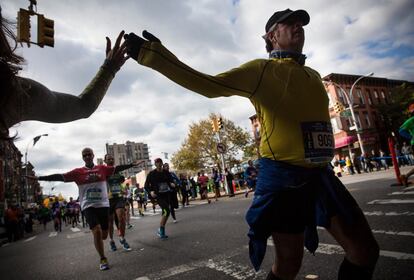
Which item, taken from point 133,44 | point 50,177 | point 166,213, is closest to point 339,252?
point 133,44

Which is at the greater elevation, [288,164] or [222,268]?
[288,164]

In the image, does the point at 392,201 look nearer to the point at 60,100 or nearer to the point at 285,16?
the point at 285,16

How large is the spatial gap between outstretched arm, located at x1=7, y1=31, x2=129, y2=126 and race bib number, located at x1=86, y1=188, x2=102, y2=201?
447 centimetres

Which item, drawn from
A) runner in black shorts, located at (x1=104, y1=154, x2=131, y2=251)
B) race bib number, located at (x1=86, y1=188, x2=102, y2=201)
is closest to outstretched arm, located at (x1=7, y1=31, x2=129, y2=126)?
race bib number, located at (x1=86, y1=188, x2=102, y2=201)

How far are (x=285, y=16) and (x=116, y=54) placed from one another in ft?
4.47

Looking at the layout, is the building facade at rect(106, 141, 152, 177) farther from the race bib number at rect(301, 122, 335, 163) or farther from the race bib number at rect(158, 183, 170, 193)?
the race bib number at rect(301, 122, 335, 163)

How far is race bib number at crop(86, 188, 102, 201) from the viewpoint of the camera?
552 centimetres

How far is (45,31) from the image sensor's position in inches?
344

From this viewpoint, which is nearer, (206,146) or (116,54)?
(116,54)

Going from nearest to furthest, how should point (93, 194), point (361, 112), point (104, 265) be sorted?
point (104, 265) → point (93, 194) → point (361, 112)

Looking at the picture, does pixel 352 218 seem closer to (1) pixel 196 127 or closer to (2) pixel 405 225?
(2) pixel 405 225

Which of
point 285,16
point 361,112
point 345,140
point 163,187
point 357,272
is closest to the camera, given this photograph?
point 357,272

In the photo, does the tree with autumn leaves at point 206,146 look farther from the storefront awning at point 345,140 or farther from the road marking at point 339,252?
the road marking at point 339,252

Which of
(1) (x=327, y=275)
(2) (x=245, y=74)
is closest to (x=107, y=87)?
(2) (x=245, y=74)
